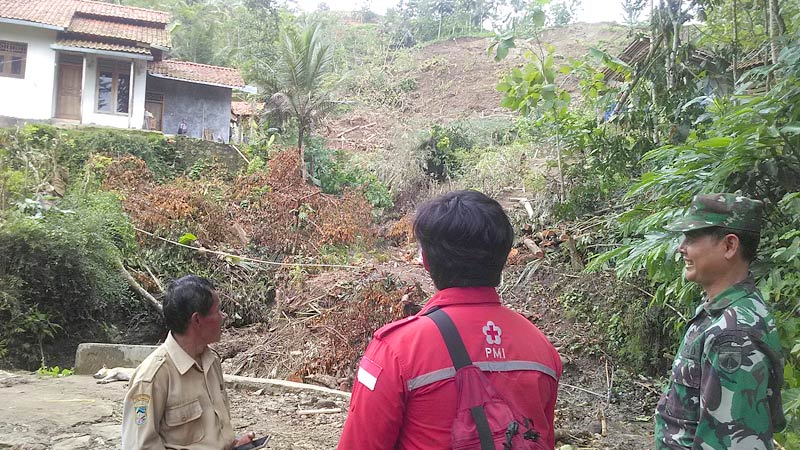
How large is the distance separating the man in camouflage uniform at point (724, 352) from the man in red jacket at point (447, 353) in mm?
734

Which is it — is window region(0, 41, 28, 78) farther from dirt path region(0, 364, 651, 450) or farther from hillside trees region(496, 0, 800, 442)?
hillside trees region(496, 0, 800, 442)

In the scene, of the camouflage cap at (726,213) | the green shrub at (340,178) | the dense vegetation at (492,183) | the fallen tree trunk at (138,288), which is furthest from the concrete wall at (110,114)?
the camouflage cap at (726,213)

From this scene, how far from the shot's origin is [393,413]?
1.55 m

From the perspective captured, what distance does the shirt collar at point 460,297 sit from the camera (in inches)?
65.7

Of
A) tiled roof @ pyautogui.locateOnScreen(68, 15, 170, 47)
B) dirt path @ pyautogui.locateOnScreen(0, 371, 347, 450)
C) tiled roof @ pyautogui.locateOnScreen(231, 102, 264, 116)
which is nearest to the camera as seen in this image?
dirt path @ pyautogui.locateOnScreen(0, 371, 347, 450)

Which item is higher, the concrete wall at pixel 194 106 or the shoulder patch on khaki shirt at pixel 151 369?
the concrete wall at pixel 194 106

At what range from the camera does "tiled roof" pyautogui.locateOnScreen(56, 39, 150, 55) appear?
1934cm

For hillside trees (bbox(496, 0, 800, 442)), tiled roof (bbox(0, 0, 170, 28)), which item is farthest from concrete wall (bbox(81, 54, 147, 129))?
hillside trees (bbox(496, 0, 800, 442))

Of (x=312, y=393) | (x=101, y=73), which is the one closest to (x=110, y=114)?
(x=101, y=73)

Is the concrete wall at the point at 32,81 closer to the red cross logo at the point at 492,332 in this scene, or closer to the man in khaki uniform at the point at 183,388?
the man in khaki uniform at the point at 183,388

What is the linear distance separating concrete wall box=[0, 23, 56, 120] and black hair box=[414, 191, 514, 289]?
69.4 ft

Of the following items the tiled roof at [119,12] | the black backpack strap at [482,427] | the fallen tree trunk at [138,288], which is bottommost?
the fallen tree trunk at [138,288]

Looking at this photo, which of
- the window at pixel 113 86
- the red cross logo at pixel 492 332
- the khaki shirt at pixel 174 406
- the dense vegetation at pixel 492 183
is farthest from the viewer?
the window at pixel 113 86

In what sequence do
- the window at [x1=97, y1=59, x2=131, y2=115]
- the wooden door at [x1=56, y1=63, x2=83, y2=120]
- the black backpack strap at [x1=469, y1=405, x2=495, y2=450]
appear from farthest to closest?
1. the window at [x1=97, y1=59, x2=131, y2=115]
2. the wooden door at [x1=56, y1=63, x2=83, y2=120]
3. the black backpack strap at [x1=469, y1=405, x2=495, y2=450]
